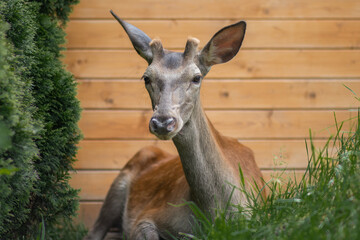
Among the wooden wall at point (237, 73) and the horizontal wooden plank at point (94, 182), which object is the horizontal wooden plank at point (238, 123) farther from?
the horizontal wooden plank at point (94, 182)

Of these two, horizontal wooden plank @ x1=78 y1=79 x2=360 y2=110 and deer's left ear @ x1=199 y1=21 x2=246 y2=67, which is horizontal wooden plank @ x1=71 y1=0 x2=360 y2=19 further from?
deer's left ear @ x1=199 y1=21 x2=246 y2=67

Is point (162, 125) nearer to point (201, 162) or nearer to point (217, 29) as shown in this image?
point (201, 162)

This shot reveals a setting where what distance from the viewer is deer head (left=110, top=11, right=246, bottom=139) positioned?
2.91 metres

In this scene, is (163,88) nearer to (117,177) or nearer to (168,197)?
(168,197)

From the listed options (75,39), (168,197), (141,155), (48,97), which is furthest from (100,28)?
(168,197)

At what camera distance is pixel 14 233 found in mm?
3303

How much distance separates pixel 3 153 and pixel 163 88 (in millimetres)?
1056

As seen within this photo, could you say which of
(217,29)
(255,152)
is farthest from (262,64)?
(255,152)

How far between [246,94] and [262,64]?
13.6 inches

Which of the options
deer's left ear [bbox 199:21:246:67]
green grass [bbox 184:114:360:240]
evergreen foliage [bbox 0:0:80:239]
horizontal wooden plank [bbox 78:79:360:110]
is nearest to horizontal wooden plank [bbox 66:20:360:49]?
horizontal wooden plank [bbox 78:79:360:110]

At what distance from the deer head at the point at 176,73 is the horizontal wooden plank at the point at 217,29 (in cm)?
134

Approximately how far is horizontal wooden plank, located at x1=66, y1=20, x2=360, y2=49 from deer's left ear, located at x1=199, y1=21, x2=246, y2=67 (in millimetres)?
1434

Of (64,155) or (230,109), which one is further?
(230,109)

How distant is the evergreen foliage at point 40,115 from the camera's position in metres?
2.86
